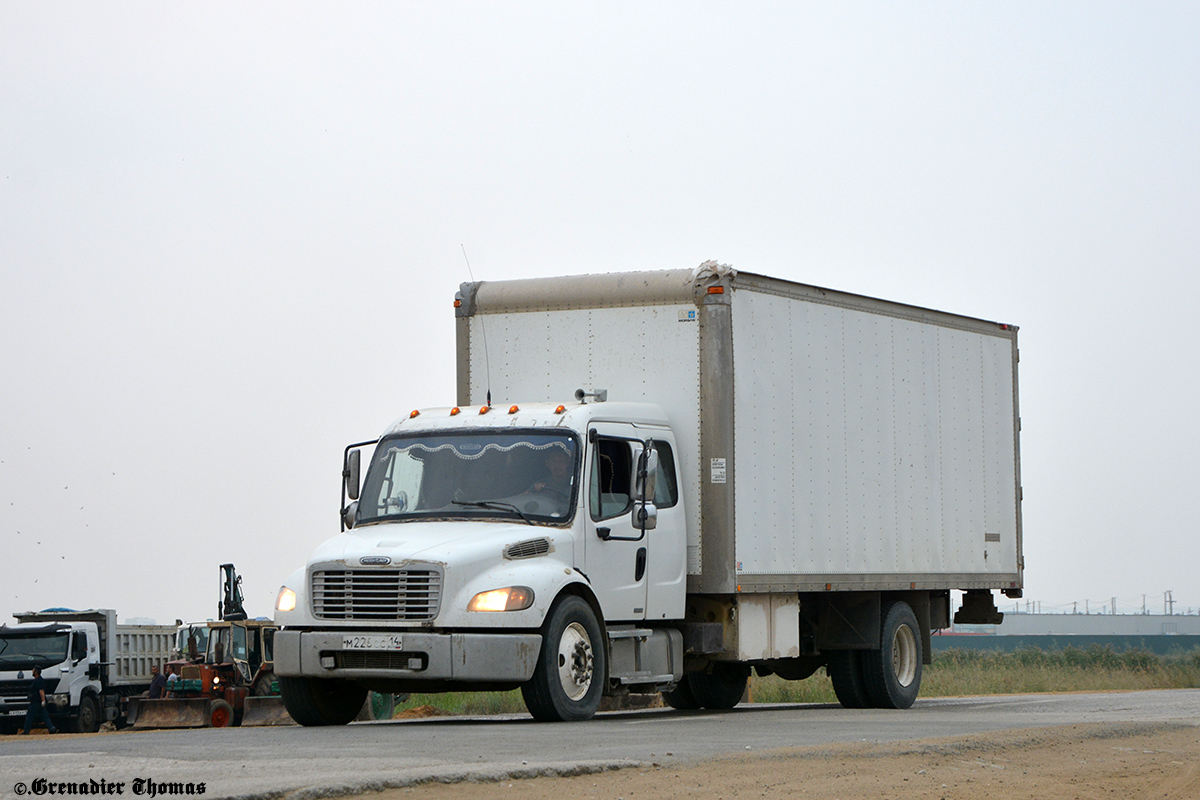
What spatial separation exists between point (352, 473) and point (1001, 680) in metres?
24.9

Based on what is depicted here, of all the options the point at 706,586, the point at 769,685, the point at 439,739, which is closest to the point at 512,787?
Answer: the point at 439,739

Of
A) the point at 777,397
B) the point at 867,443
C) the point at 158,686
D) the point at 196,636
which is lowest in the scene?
the point at 158,686

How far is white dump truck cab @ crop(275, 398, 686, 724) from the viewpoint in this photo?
14484 mm

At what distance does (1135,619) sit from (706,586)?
11428 centimetres

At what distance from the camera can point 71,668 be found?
35.6 meters

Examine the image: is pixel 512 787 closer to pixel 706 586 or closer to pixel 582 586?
pixel 582 586

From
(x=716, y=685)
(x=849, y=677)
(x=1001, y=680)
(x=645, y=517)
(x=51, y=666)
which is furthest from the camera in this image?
(x=1001, y=680)

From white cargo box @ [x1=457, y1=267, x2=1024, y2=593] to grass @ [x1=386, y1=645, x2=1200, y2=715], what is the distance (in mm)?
7639

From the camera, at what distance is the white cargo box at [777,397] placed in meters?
17.1

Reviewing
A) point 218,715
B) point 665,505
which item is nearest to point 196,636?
point 218,715

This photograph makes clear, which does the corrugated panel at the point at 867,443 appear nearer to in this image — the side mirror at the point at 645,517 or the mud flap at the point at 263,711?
the side mirror at the point at 645,517

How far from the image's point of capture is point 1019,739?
13.4 metres

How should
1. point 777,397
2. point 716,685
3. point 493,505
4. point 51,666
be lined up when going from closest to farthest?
point 493,505, point 777,397, point 716,685, point 51,666

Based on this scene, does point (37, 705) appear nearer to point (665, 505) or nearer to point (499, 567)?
point (665, 505)
